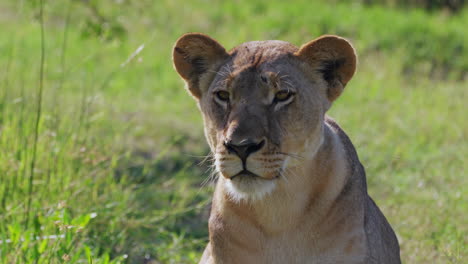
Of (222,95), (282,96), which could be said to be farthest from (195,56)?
(282,96)

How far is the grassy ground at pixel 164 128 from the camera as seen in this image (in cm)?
457

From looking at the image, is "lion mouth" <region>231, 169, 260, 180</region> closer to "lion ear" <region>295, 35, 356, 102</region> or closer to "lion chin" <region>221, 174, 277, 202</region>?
"lion chin" <region>221, 174, 277, 202</region>

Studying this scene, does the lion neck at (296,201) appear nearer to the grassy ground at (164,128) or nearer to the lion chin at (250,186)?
the lion chin at (250,186)

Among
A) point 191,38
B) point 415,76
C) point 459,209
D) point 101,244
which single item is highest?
point 191,38

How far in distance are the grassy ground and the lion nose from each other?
30.9 inches

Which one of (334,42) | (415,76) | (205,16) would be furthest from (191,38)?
(205,16)

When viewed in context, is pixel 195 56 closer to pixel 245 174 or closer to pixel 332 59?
pixel 332 59

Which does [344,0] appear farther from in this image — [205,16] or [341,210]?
[341,210]

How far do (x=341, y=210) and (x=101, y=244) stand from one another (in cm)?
175

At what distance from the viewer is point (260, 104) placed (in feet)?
10.6

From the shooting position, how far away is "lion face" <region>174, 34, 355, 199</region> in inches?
122

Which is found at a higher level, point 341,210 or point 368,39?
point 341,210

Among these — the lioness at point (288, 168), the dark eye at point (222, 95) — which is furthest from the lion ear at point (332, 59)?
the dark eye at point (222, 95)

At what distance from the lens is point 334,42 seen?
11.1 ft
